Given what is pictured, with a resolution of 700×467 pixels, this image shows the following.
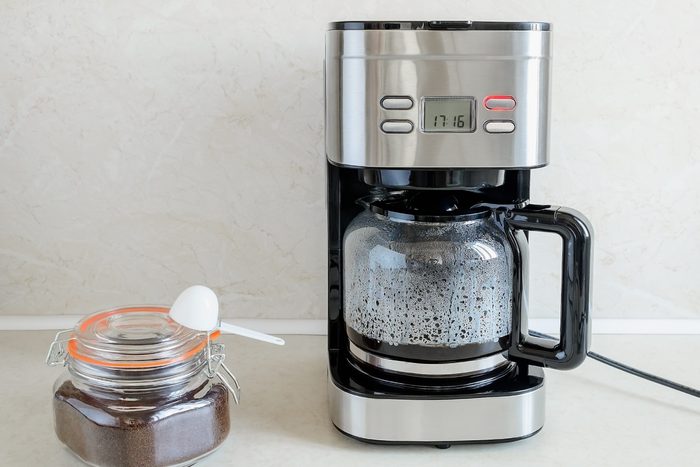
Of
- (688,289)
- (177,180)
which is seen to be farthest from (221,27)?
(688,289)

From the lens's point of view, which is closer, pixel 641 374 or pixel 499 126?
pixel 499 126

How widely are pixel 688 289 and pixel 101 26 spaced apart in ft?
2.52

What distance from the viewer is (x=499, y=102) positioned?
2.38 ft

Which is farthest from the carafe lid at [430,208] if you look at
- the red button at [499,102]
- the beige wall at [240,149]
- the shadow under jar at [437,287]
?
the beige wall at [240,149]

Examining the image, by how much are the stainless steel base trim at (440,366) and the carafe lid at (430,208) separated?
5.0 inches

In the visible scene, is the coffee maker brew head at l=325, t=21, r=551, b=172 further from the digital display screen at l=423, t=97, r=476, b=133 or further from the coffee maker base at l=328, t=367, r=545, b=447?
the coffee maker base at l=328, t=367, r=545, b=447

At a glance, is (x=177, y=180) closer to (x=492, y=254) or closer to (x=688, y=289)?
(x=492, y=254)

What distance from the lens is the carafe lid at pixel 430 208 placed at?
792mm

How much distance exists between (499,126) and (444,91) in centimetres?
5

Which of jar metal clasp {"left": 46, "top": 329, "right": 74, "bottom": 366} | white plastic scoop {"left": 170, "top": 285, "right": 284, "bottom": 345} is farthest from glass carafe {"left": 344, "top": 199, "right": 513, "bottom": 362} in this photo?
jar metal clasp {"left": 46, "top": 329, "right": 74, "bottom": 366}

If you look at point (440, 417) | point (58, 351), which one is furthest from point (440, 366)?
point (58, 351)

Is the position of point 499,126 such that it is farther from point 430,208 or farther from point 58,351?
point 58,351

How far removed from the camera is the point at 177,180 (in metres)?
1.07

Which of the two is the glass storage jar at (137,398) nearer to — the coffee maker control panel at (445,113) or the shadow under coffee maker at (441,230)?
the shadow under coffee maker at (441,230)
